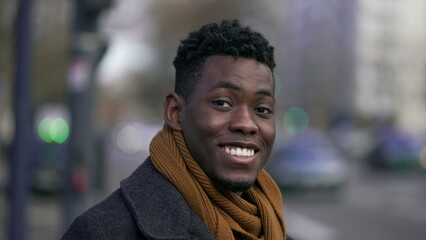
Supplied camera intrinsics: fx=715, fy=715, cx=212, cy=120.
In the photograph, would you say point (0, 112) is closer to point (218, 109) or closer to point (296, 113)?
point (218, 109)

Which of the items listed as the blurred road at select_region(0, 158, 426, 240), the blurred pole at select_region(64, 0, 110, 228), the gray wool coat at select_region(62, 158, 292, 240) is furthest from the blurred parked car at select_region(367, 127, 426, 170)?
the gray wool coat at select_region(62, 158, 292, 240)

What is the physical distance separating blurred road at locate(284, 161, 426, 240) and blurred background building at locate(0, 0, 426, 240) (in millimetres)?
36

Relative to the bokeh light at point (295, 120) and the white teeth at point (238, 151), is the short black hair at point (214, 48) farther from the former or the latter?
the bokeh light at point (295, 120)

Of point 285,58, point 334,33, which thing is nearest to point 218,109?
point 334,33

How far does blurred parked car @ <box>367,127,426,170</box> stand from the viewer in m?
25.0

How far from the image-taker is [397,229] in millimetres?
12430

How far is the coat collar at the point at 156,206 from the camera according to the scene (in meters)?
1.92

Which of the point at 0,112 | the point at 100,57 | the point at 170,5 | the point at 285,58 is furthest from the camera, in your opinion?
the point at 285,58

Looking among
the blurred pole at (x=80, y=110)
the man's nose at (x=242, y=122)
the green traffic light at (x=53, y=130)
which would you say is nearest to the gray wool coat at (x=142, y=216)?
the man's nose at (x=242, y=122)

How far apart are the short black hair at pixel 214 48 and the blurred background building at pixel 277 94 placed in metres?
3.41

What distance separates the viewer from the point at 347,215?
14109mm

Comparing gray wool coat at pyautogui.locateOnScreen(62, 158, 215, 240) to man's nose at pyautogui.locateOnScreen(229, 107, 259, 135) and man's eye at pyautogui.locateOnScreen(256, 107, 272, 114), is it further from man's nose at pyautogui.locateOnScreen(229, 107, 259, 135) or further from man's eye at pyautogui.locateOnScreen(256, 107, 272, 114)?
man's eye at pyautogui.locateOnScreen(256, 107, 272, 114)

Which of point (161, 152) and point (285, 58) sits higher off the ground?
point (285, 58)

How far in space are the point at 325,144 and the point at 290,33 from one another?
6426 centimetres
